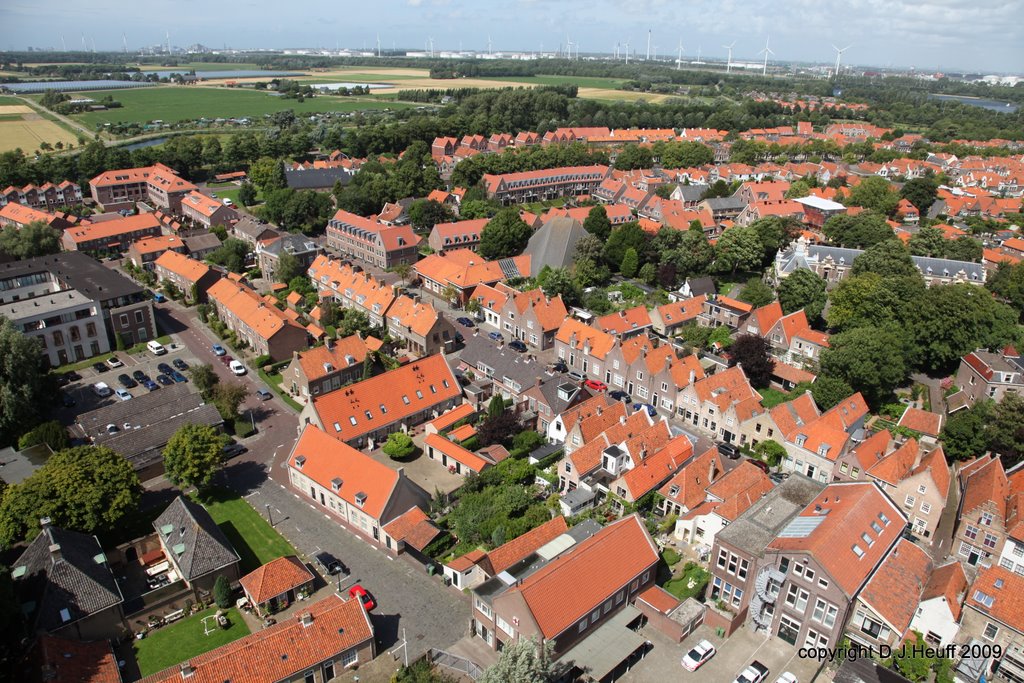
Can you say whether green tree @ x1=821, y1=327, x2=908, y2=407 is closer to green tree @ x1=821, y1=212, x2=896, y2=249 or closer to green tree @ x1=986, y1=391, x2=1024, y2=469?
green tree @ x1=986, y1=391, x2=1024, y2=469

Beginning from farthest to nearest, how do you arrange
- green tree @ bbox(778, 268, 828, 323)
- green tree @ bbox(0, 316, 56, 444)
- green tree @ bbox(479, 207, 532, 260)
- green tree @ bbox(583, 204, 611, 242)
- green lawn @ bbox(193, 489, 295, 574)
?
green tree @ bbox(583, 204, 611, 242) < green tree @ bbox(479, 207, 532, 260) < green tree @ bbox(778, 268, 828, 323) < green tree @ bbox(0, 316, 56, 444) < green lawn @ bbox(193, 489, 295, 574)

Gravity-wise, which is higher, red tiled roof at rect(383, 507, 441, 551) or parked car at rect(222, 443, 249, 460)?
red tiled roof at rect(383, 507, 441, 551)

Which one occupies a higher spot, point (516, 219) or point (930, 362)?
point (516, 219)

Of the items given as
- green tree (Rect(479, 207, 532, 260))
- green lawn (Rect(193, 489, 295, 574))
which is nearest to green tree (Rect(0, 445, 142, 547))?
green lawn (Rect(193, 489, 295, 574))

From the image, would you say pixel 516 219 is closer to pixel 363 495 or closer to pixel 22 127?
pixel 363 495

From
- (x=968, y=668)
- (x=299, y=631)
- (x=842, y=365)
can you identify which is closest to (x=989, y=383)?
(x=842, y=365)
